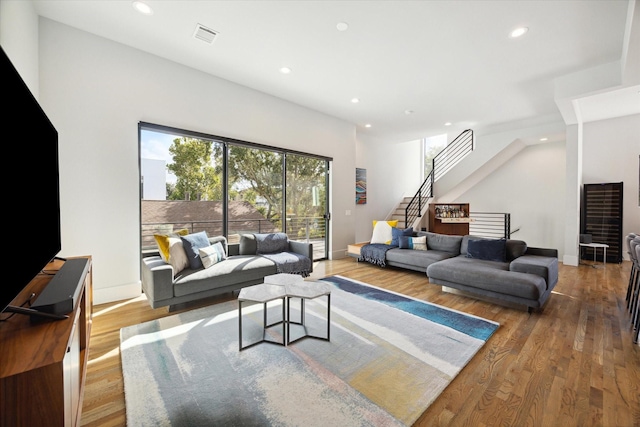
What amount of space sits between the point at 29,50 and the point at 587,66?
6805 millimetres

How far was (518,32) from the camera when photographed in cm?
305

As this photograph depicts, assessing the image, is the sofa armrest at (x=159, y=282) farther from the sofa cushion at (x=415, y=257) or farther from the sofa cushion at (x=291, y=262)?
the sofa cushion at (x=415, y=257)

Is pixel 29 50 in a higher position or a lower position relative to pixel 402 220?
higher

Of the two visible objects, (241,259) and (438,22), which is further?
(241,259)

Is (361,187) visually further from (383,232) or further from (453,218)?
(453,218)

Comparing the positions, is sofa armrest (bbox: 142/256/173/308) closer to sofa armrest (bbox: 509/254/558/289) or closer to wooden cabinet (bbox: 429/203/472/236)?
sofa armrest (bbox: 509/254/558/289)

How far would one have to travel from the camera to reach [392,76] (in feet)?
13.6

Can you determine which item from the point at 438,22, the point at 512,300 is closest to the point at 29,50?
the point at 438,22

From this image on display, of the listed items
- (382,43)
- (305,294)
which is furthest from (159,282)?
(382,43)

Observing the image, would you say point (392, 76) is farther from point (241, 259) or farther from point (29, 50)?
point (29, 50)

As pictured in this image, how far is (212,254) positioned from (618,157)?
873 cm

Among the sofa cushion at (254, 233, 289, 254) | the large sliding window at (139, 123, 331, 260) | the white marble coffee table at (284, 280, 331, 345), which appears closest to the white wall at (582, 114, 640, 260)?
the large sliding window at (139, 123, 331, 260)

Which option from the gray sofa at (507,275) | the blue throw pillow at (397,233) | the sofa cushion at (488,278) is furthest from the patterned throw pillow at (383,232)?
the sofa cushion at (488,278)

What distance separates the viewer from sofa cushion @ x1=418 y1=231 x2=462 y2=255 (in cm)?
474
